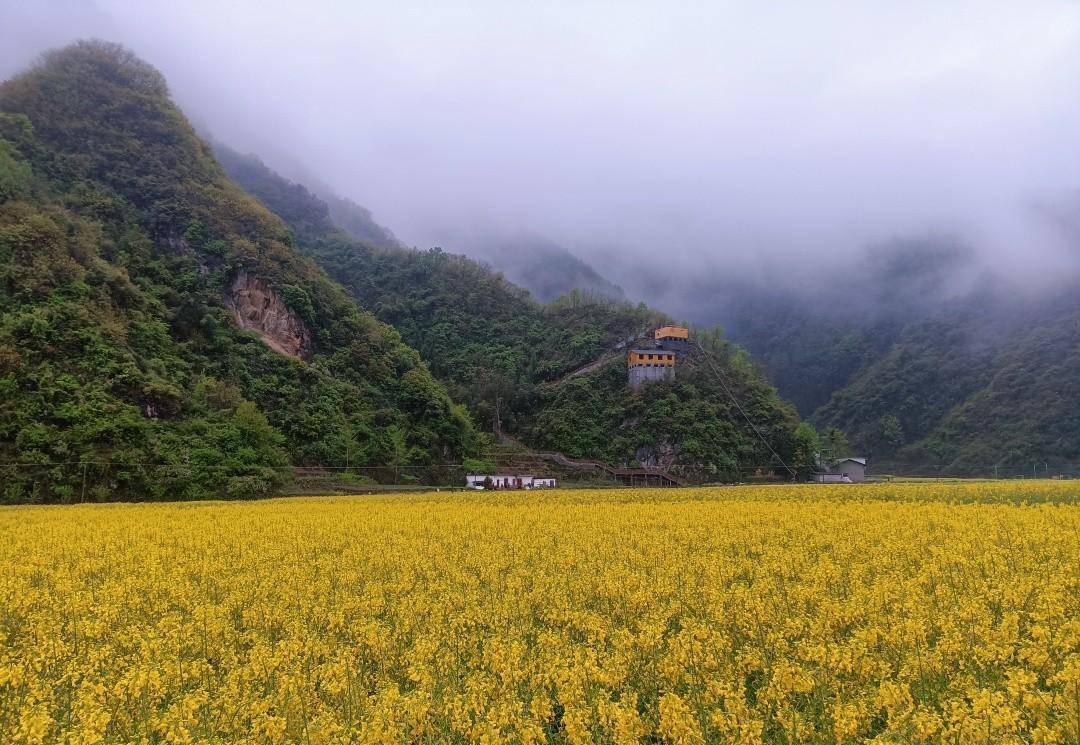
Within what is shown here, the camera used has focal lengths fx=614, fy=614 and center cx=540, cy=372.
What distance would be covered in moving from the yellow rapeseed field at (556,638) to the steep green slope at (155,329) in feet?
72.4

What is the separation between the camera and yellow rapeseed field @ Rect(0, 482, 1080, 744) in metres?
4.39

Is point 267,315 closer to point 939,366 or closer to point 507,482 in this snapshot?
point 507,482

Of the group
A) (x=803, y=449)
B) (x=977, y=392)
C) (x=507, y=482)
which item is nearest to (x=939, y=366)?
(x=977, y=392)

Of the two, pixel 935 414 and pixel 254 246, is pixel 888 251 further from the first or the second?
pixel 254 246

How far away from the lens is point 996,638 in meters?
6.04

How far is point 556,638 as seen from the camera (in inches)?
243

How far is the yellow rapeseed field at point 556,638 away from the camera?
4.39 m

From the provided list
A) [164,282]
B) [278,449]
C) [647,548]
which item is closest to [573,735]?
[647,548]

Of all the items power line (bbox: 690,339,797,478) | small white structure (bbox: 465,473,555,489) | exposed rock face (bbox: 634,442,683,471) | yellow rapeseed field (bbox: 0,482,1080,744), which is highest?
power line (bbox: 690,339,797,478)

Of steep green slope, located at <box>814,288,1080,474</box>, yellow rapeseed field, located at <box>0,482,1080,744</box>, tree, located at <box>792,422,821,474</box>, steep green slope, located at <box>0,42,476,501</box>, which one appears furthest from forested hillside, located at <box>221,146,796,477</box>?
yellow rapeseed field, located at <box>0,482,1080,744</box>

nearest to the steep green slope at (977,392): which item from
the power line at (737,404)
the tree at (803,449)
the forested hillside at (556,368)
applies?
the tree at (803,449)

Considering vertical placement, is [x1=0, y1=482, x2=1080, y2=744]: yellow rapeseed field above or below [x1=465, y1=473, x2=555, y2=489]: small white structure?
above

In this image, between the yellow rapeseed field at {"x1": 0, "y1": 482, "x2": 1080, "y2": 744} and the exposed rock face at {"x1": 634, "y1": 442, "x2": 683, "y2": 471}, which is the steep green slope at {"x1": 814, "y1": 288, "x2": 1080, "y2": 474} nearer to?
the exposed rock face at {"x1": 634, "y1": 442, "x2": 683, "y2": 471}

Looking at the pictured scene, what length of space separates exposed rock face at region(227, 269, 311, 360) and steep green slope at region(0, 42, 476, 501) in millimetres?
144
